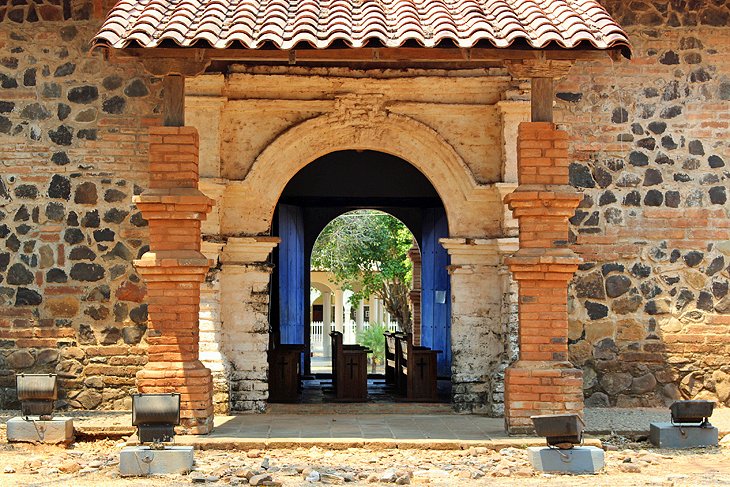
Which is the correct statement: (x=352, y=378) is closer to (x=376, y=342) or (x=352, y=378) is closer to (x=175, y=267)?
(x=175, y=267)

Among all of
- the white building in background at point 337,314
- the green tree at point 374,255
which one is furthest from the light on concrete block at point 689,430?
the white building in background at point 337,314

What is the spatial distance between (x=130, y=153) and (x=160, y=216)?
201 centimetres

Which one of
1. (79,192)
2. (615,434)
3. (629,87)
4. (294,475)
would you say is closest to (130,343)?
(79,192)

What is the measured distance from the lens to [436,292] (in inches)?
563

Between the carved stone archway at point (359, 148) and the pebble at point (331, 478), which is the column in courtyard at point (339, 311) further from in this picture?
the pebble at point (331, 478)

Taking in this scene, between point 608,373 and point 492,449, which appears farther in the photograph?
point 608,373

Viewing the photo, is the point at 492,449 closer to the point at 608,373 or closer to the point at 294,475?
the point at 294,475

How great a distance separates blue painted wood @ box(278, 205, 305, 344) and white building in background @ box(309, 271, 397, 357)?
17.3 meters

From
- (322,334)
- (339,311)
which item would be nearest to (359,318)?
(339,311)

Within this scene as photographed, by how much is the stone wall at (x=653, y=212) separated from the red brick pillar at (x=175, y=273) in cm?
395

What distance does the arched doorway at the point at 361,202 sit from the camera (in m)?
13.5

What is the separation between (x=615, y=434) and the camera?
9039mm

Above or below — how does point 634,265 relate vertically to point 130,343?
above

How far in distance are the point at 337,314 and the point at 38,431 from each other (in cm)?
2385
